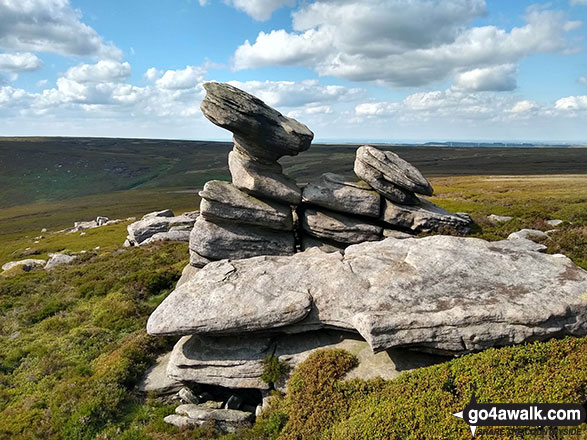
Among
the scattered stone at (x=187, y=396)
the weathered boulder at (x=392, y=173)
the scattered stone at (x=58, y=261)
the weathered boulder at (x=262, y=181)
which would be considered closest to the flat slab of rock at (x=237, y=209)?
the weathered boulder at (x=262, y=181)

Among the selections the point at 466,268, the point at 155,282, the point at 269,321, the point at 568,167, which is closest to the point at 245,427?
the point at 269,321

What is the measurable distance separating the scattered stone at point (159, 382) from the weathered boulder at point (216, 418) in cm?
228

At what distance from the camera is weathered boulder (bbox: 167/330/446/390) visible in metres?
18.1

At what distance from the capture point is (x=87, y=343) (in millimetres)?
25109

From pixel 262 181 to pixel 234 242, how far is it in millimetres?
5607

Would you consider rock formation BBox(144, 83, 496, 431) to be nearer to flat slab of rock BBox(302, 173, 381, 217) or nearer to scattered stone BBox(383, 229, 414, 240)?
flat slab of rock BBox(302, 173, 381, 217)

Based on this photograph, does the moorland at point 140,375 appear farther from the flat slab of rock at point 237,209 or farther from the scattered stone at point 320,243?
the scattered stone at point 320,243

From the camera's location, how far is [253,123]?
2928 centimetres

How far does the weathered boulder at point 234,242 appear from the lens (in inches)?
1177

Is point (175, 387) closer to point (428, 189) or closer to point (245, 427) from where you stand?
point (245, 427)

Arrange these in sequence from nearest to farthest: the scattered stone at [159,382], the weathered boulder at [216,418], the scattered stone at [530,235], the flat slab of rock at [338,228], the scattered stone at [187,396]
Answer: the weathered boulder at [216,418] → the scattered stone at [187,396] → the scattered stone at [159,382] → the flat slab of rock at [338,228] → the scattered stone at [530,235]

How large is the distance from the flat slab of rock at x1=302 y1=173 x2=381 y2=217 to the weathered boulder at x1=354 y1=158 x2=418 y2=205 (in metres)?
0.70

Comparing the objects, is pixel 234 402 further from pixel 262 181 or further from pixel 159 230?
pixel 159 230

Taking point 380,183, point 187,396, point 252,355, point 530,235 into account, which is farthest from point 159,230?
point 530,235
